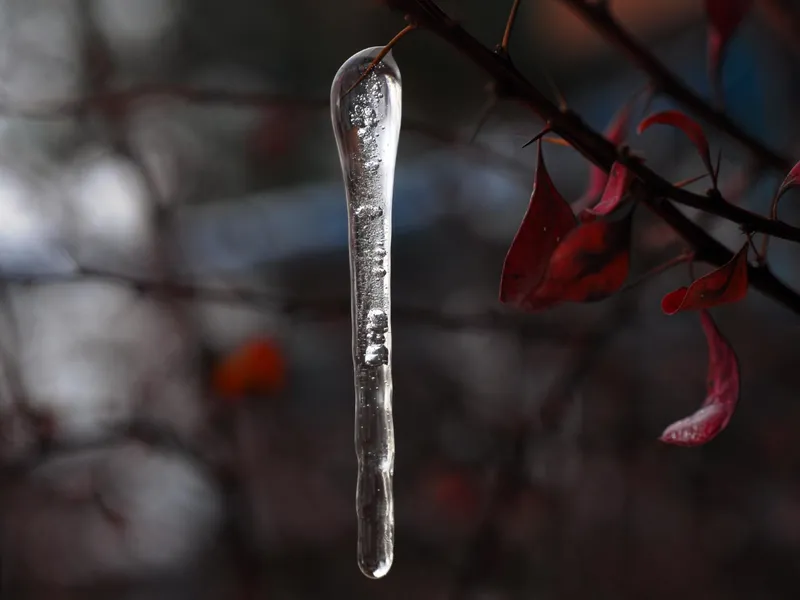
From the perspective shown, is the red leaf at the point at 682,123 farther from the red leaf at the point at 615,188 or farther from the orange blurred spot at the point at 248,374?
the orange blurred spot at the point at 248,374

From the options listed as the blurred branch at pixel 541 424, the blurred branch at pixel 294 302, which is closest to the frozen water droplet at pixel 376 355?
the blurred branch at pixel 294 302

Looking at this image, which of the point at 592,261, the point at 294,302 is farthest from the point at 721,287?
the point at 294,302

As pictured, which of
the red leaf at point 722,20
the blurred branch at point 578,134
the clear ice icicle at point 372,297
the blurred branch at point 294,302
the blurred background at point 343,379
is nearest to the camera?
the blurred branch at point 578,134

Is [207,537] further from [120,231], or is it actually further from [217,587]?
[120,231]

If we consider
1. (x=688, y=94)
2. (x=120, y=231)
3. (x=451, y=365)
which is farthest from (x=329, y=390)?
Answer: (x=688, y=94)

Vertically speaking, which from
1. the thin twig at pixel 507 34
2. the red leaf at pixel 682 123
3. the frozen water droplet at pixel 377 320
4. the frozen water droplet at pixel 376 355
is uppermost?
the thin twig at pixel 507 34

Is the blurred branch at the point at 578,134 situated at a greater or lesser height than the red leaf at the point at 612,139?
lesser

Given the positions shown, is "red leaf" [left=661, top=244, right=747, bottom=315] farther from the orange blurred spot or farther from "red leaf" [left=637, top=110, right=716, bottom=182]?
the orange blurred spot
